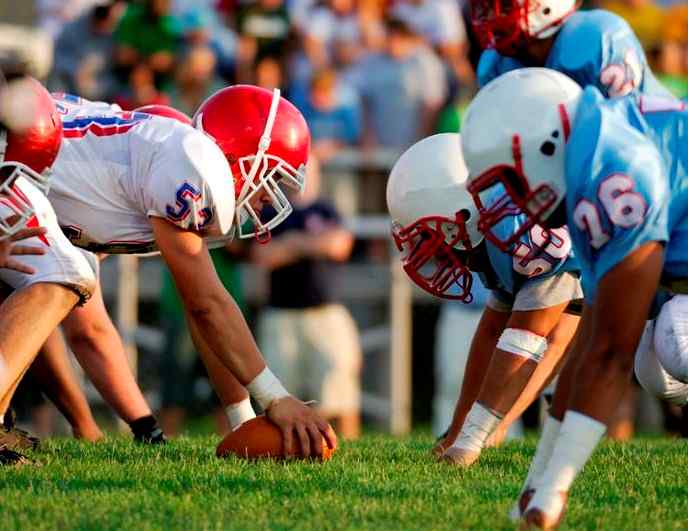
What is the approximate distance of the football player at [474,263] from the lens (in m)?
5.24

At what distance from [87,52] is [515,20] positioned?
587 cm

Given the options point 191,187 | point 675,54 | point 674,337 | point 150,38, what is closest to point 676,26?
point 675,54

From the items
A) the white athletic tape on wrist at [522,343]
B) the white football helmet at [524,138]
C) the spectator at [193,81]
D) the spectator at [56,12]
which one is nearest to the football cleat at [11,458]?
the white athletic tape on wrist at [522,343]

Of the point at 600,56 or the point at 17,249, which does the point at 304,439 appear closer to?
the point at 17,249

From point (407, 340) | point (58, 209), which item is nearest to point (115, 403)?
point (58, 209)

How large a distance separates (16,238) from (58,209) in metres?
0.68

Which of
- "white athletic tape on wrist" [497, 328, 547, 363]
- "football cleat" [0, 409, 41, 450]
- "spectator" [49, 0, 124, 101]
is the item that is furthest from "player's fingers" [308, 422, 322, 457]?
"spectator" [49, 0, 124, 101]

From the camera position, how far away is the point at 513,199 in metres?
4.02

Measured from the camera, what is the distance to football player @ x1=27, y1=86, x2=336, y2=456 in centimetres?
501

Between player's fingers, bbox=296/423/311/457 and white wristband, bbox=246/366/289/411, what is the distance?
0.42 feet

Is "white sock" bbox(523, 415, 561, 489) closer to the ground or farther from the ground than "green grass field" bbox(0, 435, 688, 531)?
farther from the ground

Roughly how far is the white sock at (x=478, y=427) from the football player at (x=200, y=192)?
526 mm

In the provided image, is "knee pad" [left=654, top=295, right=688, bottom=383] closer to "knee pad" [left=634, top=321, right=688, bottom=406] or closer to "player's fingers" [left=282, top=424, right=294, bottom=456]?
"knee pad" [left=634, top=321, right=688, bottom=406]

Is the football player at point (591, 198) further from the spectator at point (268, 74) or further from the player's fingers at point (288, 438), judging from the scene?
the spectator at point (268, 74)
